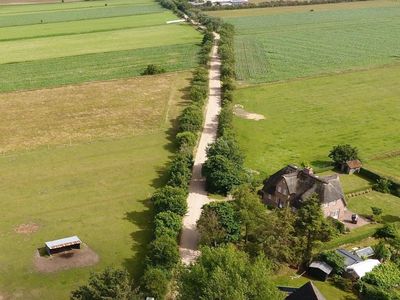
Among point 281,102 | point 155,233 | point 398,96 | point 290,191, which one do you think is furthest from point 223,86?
point 155,233

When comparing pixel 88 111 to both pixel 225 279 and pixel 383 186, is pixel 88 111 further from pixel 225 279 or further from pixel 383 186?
pixel 225 279

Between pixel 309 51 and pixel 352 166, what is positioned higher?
pixel 309 51

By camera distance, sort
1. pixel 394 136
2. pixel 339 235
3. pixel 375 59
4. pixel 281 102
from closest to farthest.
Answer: pixel 339 235 → pixel 394 136 → pixel 281 102 → pixel 375 59

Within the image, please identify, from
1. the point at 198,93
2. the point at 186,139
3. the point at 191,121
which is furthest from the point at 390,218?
the point at 198,93

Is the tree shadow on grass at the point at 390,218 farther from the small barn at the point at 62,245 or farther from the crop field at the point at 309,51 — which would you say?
the crop field at the point at 309,51

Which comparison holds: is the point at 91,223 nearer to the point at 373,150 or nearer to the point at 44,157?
the point at 44,157
